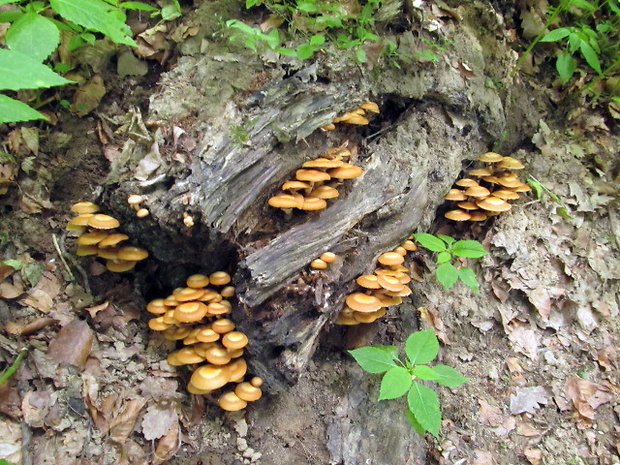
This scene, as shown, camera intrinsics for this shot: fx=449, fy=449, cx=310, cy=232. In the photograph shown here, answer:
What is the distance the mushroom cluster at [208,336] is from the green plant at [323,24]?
2440 mm

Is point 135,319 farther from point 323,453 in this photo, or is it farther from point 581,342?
point 581,342

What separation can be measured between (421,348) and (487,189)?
276 cm

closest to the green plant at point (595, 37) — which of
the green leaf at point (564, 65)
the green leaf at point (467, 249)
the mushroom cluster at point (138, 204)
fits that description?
the green leaf at point (564, 65)

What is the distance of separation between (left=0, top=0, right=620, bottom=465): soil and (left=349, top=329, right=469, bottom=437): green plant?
60cm

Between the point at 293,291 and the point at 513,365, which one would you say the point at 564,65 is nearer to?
the point at 513,365

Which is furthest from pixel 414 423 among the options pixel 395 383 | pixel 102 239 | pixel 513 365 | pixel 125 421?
pixel 102 239

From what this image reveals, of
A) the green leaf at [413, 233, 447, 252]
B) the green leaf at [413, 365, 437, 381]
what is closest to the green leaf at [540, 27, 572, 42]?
the green leaf at [413, 233, 447, 252]

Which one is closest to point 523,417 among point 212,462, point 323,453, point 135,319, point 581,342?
point 581,342

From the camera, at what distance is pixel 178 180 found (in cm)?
375

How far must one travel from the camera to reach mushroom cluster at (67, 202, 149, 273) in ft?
12.6

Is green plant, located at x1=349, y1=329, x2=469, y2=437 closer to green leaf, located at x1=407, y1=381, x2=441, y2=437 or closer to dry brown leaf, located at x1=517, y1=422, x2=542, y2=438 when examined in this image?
green leaf, located at x1=407, y1=381, x2=441, y2=437

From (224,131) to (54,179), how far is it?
6.23 feet

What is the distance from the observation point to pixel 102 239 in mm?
3930

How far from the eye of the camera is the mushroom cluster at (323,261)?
4.02m
